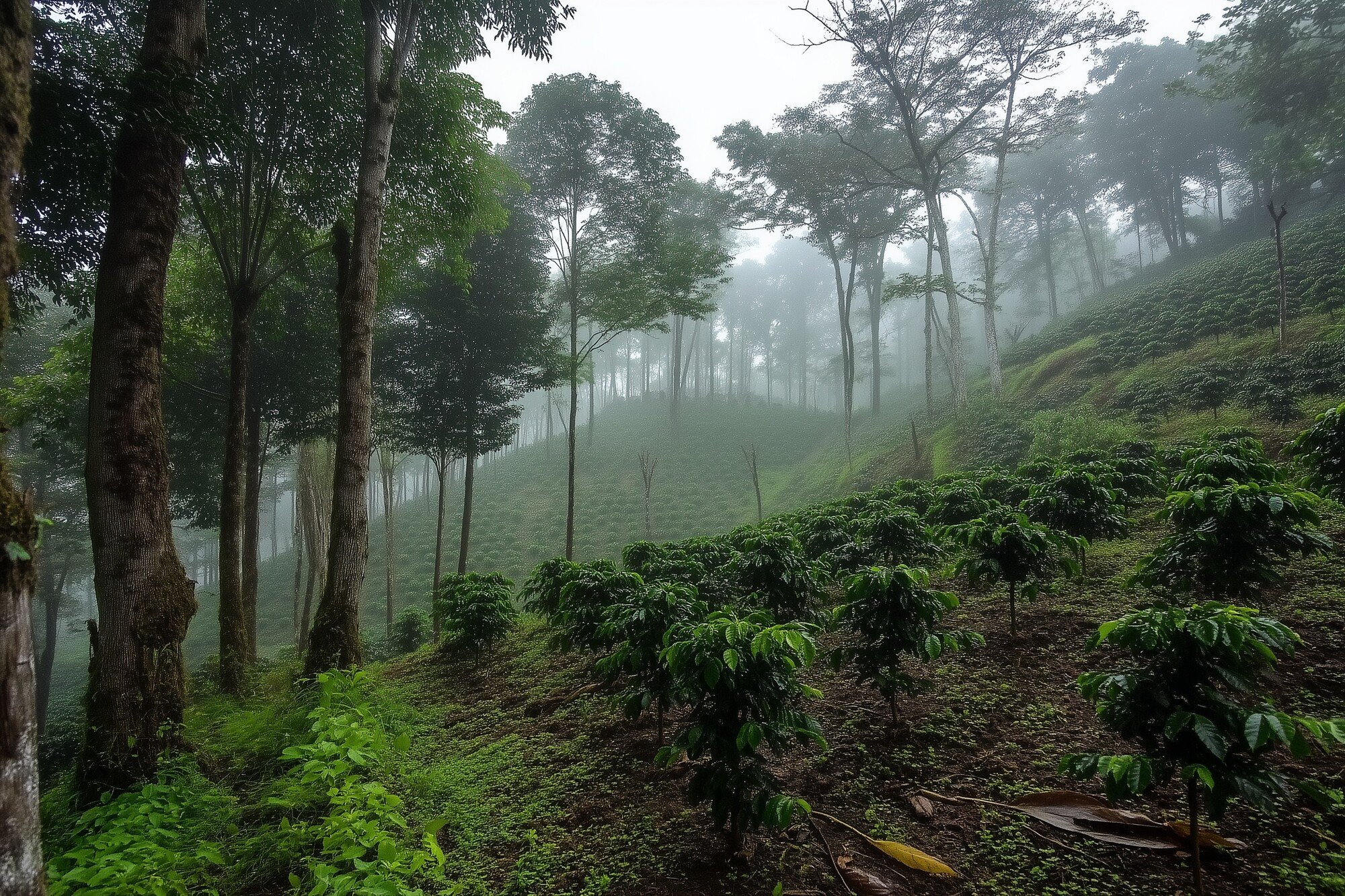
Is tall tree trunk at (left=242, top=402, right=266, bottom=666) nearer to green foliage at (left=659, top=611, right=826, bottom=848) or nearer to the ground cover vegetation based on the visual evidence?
the ground cover vegetation

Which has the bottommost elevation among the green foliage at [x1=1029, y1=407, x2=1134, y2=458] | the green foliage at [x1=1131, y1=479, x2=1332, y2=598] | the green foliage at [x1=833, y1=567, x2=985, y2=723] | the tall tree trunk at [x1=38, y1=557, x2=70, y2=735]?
the tall tree trunk at [x1=38, y1=557, x2=70, y2=735]

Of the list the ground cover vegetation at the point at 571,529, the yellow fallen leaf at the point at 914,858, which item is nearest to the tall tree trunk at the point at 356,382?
the ground cover vegetation at the point at 571,529

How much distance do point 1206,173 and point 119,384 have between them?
143 feet

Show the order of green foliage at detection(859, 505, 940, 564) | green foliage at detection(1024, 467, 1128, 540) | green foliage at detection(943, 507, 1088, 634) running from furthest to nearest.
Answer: green foliage at detection(859, 505, 940, 564)
green foliage at detection(1024, 467, 1128, 540)
green foliage at detection(943, 507, 1088, 634)

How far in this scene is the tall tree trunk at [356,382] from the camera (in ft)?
18.1

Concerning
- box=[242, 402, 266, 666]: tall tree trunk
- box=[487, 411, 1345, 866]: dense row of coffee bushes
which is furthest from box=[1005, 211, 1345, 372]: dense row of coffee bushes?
box=[242, 402, 266, 666]: tall tree trunk

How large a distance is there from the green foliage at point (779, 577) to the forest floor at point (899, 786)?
0.77 m

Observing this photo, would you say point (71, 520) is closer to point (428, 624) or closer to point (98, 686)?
point (428, 624)

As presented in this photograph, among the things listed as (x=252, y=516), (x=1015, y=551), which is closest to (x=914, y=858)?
(x=1015, y=551)

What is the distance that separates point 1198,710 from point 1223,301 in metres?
20.5

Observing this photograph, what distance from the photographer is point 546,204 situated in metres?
13.7

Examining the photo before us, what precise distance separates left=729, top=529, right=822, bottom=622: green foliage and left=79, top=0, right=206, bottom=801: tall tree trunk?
4.73 meters

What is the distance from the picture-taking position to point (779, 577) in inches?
188

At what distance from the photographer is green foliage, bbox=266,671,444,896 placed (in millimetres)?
2254
